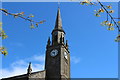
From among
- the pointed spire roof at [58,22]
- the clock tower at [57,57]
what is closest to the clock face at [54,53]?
the clock tower at [57,57]

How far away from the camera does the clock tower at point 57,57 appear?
35.5 meters

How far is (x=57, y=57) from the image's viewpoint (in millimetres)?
36875

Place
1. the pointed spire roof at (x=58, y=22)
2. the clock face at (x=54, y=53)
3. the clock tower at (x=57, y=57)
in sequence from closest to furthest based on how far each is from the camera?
the clock tower at (x=57, y=57)
the clock face at (x=54, y=53)
the pointed spire roof at (x=58, y=22)

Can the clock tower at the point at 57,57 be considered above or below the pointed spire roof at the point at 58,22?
below

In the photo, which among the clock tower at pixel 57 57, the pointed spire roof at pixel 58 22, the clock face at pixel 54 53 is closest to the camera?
the clock tower at pixel 57 57

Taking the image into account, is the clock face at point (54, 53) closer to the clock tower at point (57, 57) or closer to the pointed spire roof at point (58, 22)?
the clock tower at point (57, 57)

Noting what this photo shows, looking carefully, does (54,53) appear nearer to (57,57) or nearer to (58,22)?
(57,57)

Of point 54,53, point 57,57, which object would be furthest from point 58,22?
point 57,57

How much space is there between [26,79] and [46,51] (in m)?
9.20

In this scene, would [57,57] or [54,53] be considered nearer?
[57,57]

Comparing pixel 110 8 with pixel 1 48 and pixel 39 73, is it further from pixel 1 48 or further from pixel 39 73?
pixel 39 73

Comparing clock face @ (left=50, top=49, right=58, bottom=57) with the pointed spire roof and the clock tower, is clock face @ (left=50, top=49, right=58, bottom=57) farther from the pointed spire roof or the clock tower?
the pointed spire roof

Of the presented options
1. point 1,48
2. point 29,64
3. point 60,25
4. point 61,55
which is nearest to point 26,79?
point 29,64

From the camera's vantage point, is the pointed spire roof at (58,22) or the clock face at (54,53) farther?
the pointed spire roof at (58,22)
